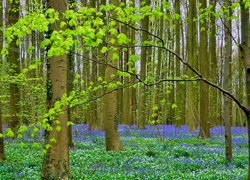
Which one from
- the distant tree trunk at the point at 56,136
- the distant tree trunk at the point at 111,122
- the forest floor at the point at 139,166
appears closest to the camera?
the distant tree trunk at the point at 56,136

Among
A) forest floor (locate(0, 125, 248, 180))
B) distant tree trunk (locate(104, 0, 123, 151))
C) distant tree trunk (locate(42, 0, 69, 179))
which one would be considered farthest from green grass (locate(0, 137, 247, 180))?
distant tree trunk (locate(104, 0, 123, 151))

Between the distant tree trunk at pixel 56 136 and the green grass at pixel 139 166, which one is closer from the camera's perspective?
the distant tree trunk at pixel 56 136

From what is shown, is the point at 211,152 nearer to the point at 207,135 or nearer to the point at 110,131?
the point at 110,131

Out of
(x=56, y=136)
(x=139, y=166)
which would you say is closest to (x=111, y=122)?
(x=139, y=166)

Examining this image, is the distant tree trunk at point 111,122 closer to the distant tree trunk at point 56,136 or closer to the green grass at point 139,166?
the green grass at point 139,166

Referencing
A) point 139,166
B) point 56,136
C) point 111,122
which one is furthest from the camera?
point 111,122

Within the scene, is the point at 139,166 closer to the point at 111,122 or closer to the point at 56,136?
the point at 56,136

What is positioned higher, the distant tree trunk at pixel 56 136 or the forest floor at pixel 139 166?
the distant tree trunk at pixel 56 136

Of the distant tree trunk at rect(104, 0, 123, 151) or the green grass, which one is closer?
the green grass

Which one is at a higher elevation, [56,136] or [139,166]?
[56,136]

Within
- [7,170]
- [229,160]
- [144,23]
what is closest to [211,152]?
[229,160]

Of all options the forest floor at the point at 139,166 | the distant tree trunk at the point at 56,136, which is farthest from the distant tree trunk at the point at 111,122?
the distant tree trunk at the point at 56,136

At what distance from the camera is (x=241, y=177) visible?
9133 millimetres

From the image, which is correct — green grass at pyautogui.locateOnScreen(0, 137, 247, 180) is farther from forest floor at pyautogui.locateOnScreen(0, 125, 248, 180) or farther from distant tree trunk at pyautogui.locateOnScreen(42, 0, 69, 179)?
distant tree trunk at pyautogui.locateOnScreen(42, 0, 69, 179)
